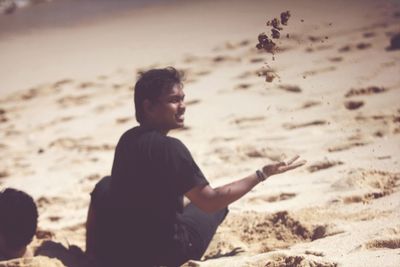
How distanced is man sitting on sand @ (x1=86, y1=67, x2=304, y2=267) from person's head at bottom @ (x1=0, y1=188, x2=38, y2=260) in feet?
1.01

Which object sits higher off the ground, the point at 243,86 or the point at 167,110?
the point at 167,110

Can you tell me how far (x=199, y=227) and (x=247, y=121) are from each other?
2.11 m

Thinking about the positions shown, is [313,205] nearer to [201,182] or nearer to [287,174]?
[287,174]

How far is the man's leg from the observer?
8.44 ft

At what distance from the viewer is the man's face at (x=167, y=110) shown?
2428 mm

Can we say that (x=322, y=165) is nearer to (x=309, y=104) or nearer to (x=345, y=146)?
(x=345, y=146)

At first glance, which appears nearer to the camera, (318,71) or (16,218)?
(16,218)

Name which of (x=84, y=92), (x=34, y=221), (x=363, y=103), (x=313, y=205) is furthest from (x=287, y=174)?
(x=84, y=92)

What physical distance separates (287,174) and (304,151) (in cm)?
35

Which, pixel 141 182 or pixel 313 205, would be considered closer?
pixel 141 182

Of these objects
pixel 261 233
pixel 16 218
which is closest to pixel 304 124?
pixel 261 233

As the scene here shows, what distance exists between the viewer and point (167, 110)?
7.98 feet

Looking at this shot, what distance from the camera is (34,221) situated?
2.54m

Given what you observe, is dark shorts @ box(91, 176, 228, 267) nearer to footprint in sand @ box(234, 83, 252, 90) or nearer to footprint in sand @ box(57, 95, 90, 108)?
footprint in sand @ box(234, 83, 252, 90)
